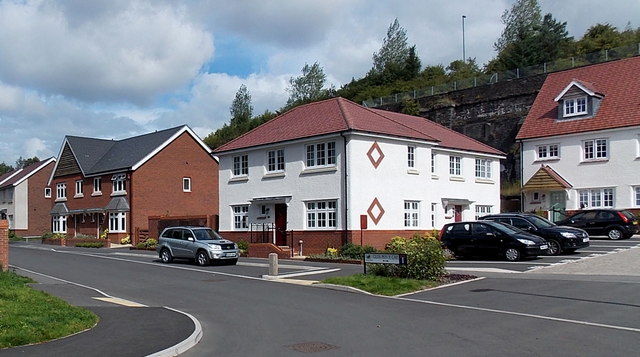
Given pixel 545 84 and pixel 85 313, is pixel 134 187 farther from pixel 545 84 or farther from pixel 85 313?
pixel 85 313

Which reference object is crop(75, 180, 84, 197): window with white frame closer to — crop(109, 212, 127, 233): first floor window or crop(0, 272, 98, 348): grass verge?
crop(109, 212, 127, 233): first floor window

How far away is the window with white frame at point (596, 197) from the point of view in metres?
40.9

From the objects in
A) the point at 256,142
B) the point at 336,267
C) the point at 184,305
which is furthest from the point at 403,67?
the point at 184,305

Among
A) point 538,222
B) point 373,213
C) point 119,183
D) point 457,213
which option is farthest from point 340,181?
point 119,183

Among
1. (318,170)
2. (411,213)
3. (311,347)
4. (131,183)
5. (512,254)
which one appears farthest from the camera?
(131,183)

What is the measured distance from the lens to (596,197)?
41.6m

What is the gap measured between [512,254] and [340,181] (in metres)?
9.01

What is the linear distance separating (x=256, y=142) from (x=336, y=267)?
11502 millimetres

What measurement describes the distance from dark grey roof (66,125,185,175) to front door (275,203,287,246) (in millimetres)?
19756

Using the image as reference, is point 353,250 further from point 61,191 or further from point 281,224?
point 61,191

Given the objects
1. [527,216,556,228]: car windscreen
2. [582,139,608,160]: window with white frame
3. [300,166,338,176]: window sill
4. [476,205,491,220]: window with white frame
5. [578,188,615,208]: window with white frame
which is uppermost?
[582,139,608,160]: window with white frame

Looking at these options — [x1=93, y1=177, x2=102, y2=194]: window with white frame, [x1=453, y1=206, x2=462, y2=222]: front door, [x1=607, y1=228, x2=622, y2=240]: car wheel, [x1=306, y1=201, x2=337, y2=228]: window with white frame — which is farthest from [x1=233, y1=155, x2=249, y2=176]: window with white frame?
[x1=93, y1=177, x2=102, y2=194]: window with white frame

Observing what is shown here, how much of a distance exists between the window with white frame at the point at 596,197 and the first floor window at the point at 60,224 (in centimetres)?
4260

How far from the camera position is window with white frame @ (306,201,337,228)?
3061cm
